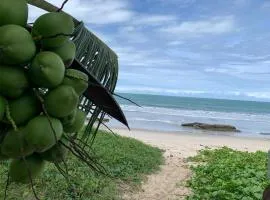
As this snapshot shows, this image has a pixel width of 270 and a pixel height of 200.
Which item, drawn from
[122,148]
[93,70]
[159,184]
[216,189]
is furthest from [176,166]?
→ [93,70]

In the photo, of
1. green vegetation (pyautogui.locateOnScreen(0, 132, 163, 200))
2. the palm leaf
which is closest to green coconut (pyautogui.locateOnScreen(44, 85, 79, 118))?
the palm leaf

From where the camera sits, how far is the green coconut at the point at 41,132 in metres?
1.04

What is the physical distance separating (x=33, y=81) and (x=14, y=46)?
3.6 inches

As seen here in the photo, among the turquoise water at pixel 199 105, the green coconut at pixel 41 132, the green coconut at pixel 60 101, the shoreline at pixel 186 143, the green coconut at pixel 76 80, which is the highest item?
the green coconut at pixel 76 80

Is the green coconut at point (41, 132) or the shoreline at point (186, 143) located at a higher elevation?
the green coconut at point (41, 132)

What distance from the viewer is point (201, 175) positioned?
1175 centimetres

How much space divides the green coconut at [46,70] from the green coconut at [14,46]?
25mm

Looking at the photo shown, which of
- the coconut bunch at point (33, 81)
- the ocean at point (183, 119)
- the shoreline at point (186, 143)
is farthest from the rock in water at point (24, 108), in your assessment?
the shoreline at point (186, 143)

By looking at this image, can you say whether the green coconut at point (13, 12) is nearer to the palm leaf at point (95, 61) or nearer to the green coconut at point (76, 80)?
the green coconut at point (76, 80)

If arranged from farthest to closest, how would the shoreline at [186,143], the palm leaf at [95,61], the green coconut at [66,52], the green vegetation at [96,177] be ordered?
1. the shoreline at [186,143]
2. the green vegetation at [96,177]
3. the palm leaf at [95,61]
4. the green coconut at [66,52]

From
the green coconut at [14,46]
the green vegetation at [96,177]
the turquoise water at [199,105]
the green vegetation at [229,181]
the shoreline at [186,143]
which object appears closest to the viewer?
the green coconut at [14,46]

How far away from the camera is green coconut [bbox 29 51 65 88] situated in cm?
104

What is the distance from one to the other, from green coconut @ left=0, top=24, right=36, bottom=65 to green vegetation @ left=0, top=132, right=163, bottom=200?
2705 millimetres

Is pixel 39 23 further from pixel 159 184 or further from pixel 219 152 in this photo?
pixel 219 152
